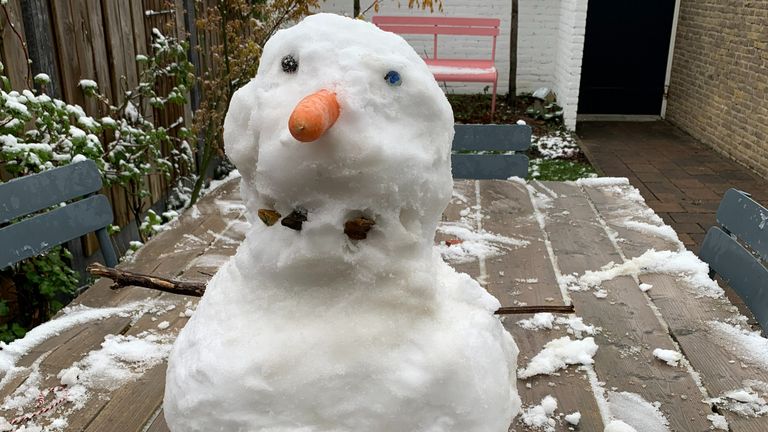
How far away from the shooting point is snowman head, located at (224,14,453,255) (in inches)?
30.5

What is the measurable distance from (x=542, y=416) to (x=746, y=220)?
111 cm

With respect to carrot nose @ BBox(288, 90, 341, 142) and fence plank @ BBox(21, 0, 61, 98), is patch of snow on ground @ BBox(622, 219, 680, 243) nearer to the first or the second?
carrot nose @ BBox(288, 90, 341, 142)

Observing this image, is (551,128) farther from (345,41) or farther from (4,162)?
(345,41)

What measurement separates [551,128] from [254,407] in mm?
6240

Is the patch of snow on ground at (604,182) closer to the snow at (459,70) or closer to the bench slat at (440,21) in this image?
the snow at (459,70)

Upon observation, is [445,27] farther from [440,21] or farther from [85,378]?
[85,378]

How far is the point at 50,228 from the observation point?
2.04m

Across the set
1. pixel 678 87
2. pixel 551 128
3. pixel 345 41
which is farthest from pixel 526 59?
pixel 345 41

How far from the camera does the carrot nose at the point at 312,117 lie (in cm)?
70

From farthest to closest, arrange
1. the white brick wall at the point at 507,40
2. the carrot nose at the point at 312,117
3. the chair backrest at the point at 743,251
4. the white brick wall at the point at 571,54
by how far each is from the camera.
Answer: the white brick wall at the point at 507,40
the white brick wall at the point at 571,54
the chair backrest at the point at 743,251
the carrot nose at the point at 312,117

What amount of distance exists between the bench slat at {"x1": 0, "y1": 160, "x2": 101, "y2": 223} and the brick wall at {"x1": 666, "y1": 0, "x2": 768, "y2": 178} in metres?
5.28

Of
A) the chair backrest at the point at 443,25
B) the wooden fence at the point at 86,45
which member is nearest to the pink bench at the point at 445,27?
the chair backrest at the point at 443,25

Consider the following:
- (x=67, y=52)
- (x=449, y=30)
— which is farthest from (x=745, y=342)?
(x=449, y=30)

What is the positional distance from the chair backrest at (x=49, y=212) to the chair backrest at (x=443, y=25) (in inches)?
214
